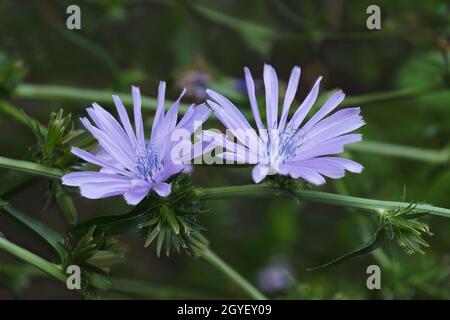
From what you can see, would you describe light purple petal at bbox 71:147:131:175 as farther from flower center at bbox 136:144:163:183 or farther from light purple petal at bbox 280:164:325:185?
light purple petal at bbox 280:164:325:185

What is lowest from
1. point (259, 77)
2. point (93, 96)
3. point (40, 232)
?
point (40, 232)

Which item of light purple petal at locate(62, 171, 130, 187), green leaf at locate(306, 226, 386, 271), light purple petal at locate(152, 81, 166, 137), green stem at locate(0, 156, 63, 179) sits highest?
light purple petal at locate(152, 81, 166, 137)

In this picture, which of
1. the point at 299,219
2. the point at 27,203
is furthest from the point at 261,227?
the point at 27,203

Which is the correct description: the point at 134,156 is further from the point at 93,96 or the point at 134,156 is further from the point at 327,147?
the point at 93,96

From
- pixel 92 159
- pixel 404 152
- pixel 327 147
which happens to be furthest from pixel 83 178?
pixel 404 152

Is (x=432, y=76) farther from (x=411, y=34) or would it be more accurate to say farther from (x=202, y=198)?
(x=202, y=198)

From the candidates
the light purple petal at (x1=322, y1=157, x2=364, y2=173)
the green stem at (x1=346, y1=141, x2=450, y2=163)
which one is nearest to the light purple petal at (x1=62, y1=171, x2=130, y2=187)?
the light purple petal at (x1=322, y1=157, x2=364, y2=173)

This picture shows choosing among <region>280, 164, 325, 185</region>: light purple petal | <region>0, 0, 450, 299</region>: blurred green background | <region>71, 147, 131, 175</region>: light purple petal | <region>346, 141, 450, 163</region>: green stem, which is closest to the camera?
<region>280, 164, 325, 185</region>: light purple petal
